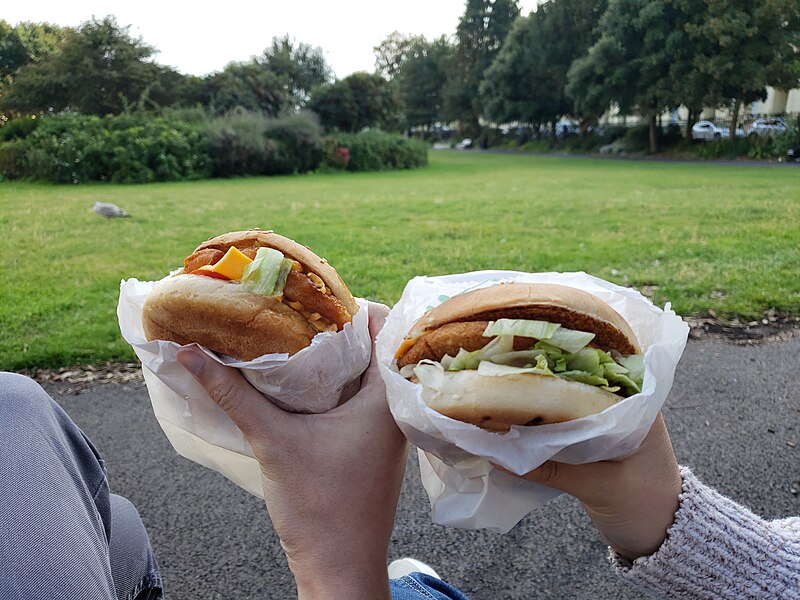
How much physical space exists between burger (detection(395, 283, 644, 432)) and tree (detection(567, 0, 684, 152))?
1450 inches

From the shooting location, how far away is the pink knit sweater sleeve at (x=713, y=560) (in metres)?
1.53

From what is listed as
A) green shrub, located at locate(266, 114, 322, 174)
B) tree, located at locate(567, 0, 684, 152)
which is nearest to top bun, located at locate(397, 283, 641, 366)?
green shrub, located at locate(266, 114, 322, 174)

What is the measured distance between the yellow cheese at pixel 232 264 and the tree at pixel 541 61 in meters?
45.9

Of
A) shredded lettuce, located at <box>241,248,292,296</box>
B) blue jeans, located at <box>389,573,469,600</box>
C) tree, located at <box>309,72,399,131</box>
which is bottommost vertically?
blue jeans, located at <box>389,573,469,600</box>

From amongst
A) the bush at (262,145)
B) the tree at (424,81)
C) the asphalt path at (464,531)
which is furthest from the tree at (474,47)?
the asphalt path at (464,531)

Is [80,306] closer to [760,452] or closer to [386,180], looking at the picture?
[760,452]

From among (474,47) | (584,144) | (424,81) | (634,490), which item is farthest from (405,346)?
(424,81)

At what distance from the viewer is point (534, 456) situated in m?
1.47

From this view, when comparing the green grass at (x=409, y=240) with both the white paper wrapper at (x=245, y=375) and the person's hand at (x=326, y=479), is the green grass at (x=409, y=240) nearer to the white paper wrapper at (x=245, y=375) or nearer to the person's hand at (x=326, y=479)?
the white paper wrapper at (x=245, y=375)

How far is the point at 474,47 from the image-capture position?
60.4m

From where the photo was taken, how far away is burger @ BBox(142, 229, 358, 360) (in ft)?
5.68

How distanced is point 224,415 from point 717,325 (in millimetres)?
4759

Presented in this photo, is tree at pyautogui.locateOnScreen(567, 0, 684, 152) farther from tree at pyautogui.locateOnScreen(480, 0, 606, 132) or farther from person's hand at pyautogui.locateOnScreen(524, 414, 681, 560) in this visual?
person's hand at pyautogui.locateOnScreen(524, 414, 681, 560)

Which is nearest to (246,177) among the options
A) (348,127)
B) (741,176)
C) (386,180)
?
(386,180)
